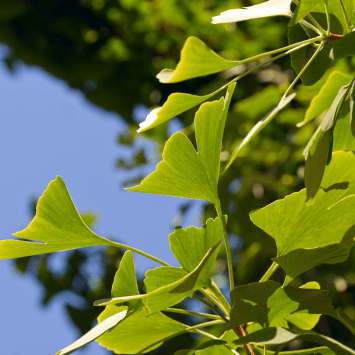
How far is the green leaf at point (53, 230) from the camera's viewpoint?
375 millimetres

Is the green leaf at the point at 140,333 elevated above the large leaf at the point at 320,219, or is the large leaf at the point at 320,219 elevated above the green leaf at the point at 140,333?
the large leaf at the point at 320,219

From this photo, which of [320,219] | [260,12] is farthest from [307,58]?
[320,219]

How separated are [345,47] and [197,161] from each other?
17cm

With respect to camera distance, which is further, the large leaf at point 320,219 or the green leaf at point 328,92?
the green leaf at point 328,92

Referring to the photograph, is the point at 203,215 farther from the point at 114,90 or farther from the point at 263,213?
the point at 114,90

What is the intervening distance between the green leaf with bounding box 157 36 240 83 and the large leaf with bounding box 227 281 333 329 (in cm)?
19

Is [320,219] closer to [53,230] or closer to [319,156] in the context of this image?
[319,156]

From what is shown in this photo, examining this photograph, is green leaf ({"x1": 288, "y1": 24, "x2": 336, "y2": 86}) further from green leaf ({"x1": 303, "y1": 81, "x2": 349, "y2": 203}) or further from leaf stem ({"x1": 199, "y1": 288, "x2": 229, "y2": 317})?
leaf stem ({"x1": 199, "y1": 288, "x2": 229, "y2": 317})

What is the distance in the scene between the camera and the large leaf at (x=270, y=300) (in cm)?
31

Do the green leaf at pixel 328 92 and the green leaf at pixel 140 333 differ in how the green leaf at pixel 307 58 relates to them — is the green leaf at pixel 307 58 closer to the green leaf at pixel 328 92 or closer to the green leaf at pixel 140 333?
the green leaf at pixel 328 92

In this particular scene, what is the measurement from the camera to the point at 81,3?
2764mm

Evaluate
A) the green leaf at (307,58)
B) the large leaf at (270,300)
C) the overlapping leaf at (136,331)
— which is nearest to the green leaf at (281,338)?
the large leaf at (270,300)

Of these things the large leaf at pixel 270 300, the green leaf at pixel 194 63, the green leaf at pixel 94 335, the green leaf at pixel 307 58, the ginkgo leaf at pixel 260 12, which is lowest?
the large leaf at pixel 270 300

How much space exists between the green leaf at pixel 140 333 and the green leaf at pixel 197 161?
145 mm
